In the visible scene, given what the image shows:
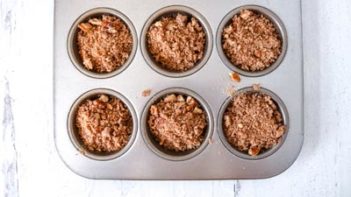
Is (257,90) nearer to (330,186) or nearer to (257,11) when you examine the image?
(257,11)

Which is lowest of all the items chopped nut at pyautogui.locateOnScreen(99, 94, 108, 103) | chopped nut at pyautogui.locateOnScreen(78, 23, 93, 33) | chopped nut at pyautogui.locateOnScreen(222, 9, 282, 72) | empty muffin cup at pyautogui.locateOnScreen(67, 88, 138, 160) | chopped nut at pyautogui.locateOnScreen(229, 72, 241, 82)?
empty muffin cup at pyautogui.locateOnScreen(67, 88, 138, 160)

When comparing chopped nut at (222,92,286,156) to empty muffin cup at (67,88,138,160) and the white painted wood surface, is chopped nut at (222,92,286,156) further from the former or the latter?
empty muffin cup at (67,88,138,160)

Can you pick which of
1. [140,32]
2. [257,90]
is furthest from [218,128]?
[140,32]

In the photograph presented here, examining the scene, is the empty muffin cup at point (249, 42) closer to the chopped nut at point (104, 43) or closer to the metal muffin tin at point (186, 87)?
the metal muffin tin at point (186, 87)

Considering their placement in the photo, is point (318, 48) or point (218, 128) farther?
point (318, 48)

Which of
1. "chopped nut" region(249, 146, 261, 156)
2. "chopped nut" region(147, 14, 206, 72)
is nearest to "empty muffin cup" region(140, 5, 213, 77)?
"chopped nut" region(147, 14, 206, 72)

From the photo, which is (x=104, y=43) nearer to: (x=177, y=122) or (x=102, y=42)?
(x=102, y=42)

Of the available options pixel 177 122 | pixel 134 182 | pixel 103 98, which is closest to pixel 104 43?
pixel 103 98
